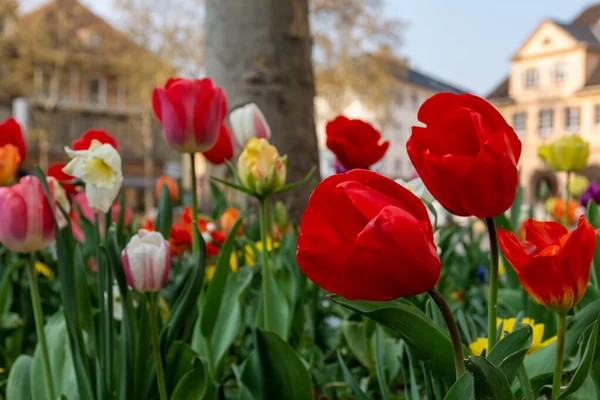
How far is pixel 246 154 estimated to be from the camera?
2.75 ft

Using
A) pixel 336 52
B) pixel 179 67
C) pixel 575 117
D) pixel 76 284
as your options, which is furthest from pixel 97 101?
pixel 76 284

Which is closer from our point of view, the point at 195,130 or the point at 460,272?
the point at 195,130

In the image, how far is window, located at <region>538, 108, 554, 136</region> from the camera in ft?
82.4

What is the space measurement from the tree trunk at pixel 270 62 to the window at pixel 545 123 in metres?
24.6

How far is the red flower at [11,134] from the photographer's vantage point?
0.94m

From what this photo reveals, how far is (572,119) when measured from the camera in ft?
80.5

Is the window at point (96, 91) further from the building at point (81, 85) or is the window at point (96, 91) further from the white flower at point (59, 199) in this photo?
the white flower at point (59, 199)

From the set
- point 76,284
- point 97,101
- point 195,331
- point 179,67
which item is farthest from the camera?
point 97,101

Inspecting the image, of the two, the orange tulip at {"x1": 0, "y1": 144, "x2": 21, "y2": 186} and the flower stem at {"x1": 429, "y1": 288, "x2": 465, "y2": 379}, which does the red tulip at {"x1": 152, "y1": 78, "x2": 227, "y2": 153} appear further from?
the flower stem at {"x1": 429, "y1": 288, "x2": 465, "y2": 379}

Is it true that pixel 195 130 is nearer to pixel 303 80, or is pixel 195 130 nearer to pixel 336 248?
pixel 336 248

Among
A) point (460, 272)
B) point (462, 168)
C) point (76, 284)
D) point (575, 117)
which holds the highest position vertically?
point (575, 117)

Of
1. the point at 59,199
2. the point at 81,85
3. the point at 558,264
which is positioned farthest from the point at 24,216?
the point at 81,85

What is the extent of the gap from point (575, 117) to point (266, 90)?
2453cm

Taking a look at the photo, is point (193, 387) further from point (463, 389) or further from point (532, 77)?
point (532, 77)
